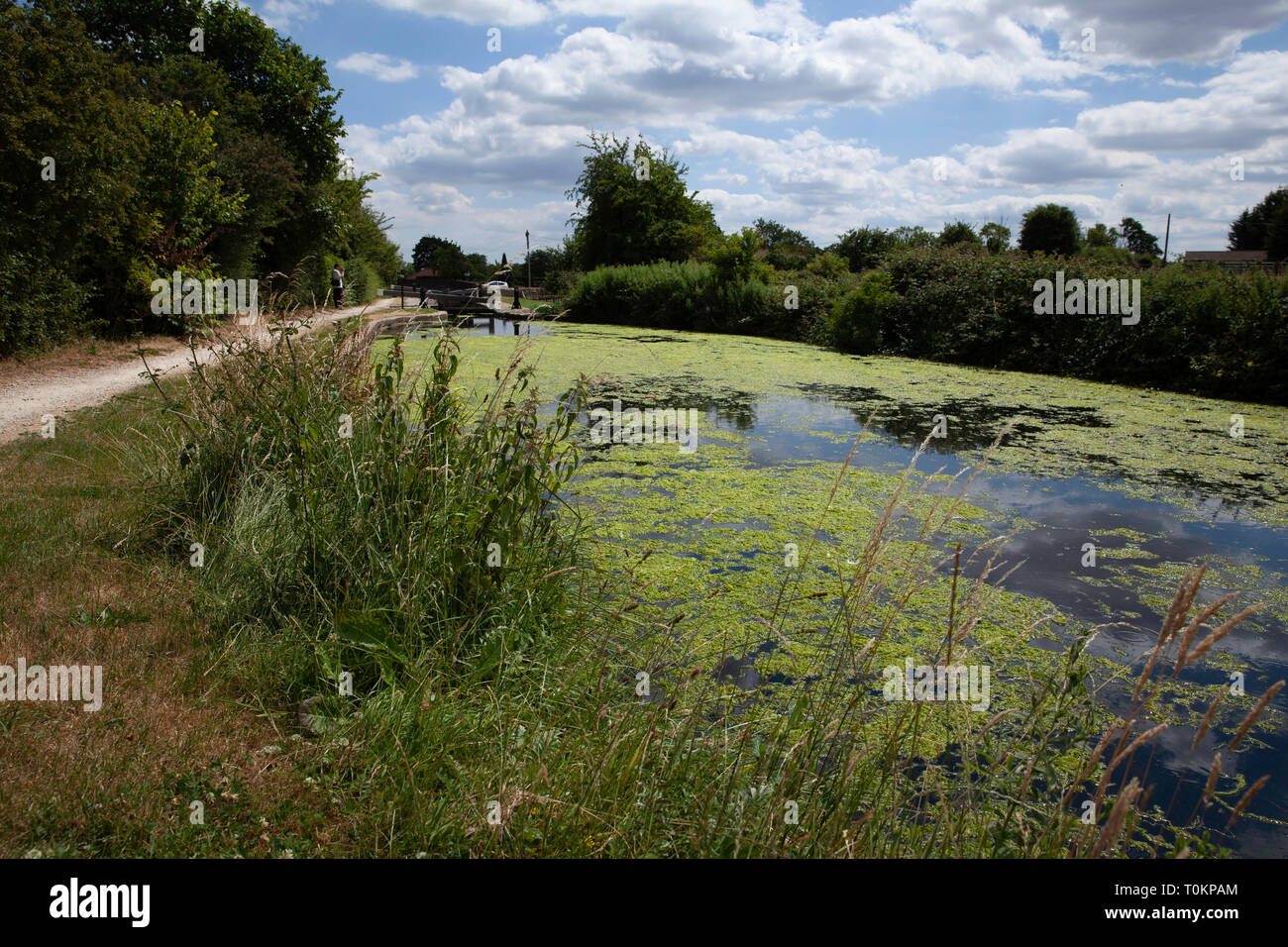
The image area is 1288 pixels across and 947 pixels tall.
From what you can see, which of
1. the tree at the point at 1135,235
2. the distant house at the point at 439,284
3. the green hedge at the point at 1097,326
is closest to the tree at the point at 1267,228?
the tree at the point at 1135,235

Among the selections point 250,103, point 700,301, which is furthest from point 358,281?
point 700,301

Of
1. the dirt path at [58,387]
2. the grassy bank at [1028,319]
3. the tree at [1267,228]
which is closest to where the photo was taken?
the dirt path at [58,387]

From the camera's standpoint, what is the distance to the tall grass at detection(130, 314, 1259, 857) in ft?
6.04

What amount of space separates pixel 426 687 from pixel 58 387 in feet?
25.9

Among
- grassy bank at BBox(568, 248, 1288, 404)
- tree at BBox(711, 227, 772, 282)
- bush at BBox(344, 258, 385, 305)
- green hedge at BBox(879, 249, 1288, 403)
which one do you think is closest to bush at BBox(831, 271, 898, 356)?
grassy bank at BBox(568, 248, 1288, 404)

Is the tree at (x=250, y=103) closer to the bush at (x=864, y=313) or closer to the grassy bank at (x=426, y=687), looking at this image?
the bush at (x=864, y=313)

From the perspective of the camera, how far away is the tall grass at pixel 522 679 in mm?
1840

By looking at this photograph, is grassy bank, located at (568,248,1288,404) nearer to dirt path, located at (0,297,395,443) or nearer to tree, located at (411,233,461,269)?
dirt path, located at (0,297,395,443)

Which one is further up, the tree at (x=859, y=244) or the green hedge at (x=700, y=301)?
the tree at (x=859, y=244)

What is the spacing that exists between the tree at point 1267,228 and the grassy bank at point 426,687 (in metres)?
48.2

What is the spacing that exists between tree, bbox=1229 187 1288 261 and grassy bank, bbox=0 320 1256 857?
4818 cm

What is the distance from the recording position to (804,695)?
2.07 meters

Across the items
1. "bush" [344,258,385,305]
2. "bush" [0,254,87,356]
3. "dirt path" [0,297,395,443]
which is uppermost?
"bush" [344,258,385,305]
